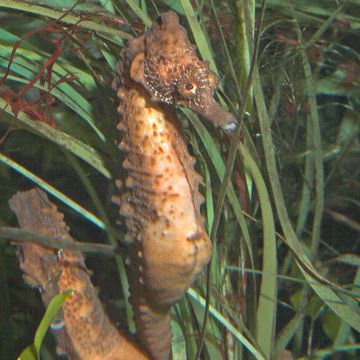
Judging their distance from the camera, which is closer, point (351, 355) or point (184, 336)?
point (184, 336)

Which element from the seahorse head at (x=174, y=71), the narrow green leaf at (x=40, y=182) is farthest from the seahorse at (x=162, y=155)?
the narrow green leaf at (x=40, y=182)

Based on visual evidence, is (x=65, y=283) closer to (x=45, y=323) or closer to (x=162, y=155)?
(x=45, y=323)

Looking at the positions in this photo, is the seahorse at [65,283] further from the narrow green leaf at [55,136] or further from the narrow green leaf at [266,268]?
the narrow green leaf at [266,268]

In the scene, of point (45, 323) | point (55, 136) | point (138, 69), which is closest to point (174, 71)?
point (138, 69)

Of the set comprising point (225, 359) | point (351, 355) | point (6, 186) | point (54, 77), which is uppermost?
point (54, 77)

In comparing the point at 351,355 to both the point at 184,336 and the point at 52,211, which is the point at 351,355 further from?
the point at 52,211

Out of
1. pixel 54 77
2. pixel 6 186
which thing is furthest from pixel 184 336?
pixel 6 186

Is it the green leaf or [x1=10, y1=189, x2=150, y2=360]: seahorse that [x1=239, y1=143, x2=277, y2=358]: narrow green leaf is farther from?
the green leaf
